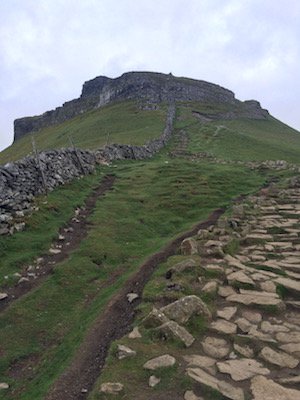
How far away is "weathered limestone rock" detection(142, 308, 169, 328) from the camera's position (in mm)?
11844

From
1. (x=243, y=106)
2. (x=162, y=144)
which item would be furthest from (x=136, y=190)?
(x=243, y=106)

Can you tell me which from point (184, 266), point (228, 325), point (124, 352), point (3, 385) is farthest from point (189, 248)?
point (3, 385)

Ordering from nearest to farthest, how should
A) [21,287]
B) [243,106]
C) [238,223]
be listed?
1. [21,287]
2. [238,223]
3. [243,106]

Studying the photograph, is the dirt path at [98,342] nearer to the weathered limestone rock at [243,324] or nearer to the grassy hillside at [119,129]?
the weathered limestone rock at [243,324]

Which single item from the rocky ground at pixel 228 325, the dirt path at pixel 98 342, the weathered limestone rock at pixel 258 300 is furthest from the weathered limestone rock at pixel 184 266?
the weathered limestone rock at pixel 258 300

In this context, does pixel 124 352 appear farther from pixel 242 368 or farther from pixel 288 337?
pixel 288 337

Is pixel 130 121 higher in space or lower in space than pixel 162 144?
higher

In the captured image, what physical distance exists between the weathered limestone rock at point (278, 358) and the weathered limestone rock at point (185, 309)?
7.15 feet

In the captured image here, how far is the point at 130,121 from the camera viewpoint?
340 ft

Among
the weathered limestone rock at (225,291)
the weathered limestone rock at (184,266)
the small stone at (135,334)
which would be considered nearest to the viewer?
the small stone at (135,334)

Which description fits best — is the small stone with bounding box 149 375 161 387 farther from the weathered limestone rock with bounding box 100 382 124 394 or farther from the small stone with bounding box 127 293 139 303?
the small stone with bounding box 127 293 139 303

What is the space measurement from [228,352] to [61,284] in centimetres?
935

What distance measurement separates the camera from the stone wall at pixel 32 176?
24.5 m

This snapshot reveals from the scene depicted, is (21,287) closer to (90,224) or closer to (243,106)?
(90,224)
